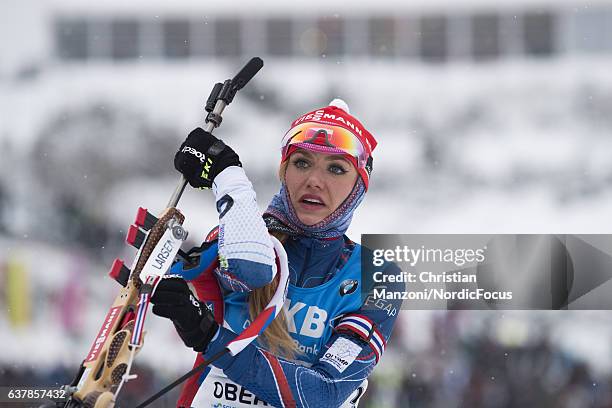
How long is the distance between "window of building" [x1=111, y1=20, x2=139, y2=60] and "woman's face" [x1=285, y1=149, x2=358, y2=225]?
214 centimetres

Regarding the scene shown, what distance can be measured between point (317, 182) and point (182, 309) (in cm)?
56

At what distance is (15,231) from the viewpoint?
407cm

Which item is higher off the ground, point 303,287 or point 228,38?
point 228,38

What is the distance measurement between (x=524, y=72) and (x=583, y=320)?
1.24 meters

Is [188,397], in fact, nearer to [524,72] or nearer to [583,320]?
[583,320]

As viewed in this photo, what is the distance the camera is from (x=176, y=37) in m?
4.17

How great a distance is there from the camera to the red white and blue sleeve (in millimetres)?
2029

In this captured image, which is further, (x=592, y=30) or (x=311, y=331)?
(x=592, y=30)

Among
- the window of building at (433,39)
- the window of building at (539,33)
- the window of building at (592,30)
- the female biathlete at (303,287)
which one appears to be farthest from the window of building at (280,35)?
the female biathlete at (303,287)

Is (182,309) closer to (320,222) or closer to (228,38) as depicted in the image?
(320,222)

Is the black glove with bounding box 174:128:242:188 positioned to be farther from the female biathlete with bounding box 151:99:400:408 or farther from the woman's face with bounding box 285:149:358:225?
the woman's face with bounding box 285:149:358:225

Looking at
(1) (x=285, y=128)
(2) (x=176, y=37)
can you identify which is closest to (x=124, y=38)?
(2) (x=176, y=37)

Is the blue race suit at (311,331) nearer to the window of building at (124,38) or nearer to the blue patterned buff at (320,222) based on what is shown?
the blue patterned buff at (320,222)

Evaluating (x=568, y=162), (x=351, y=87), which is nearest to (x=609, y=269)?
(x=568, y=162)
